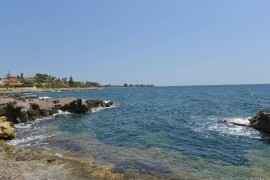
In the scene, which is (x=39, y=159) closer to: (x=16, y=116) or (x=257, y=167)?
(x=257, y=167)

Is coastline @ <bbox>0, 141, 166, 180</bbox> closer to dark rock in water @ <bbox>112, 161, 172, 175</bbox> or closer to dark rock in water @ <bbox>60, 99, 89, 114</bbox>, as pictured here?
dark rock in water @ <bbox>112, 161, 172, 175</bbox>

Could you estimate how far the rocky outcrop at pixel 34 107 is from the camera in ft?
168

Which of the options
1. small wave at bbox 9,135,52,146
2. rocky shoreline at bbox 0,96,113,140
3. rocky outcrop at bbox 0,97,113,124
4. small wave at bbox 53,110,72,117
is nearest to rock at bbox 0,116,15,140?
rocky shoreline at bbox 0,96,113,140

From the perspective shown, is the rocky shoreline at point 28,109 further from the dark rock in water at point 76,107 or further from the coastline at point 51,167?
the coastline at point 51,167

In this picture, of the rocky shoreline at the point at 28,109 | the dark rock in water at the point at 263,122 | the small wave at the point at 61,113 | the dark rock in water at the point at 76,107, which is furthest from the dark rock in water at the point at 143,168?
the dark rock in water at the point at 76,107

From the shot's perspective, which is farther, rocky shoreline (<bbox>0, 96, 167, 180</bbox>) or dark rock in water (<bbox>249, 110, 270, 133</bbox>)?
dark rock in water (<bbox>249, 110, 270, 133</bbox>)

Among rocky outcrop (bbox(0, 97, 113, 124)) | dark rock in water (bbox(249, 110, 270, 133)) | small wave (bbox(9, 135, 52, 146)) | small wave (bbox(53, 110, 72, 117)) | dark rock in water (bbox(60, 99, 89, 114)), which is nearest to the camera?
small wave (bbox(9, 135, 52, 146))

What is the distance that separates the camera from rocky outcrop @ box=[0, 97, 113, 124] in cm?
5119

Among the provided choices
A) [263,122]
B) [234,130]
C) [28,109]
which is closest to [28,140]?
[28,109]

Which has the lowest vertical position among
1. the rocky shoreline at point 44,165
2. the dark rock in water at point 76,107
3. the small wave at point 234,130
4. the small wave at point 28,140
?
the small wave at point 28,140

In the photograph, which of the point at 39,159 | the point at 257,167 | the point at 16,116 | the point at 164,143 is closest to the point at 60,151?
the point at 39,159

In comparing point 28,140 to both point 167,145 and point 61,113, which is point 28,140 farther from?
point 61,113

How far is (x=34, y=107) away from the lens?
57.9 meters

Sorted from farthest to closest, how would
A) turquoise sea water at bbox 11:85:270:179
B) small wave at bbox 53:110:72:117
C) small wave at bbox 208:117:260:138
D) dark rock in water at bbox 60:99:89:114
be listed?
dark rock in water at bbox 60:99:89:114 → small wave at bbox 53:110:72:117 → small wave at bbox 208:117:260:138 → turquoise sea water at bbox 11:85:270:179
